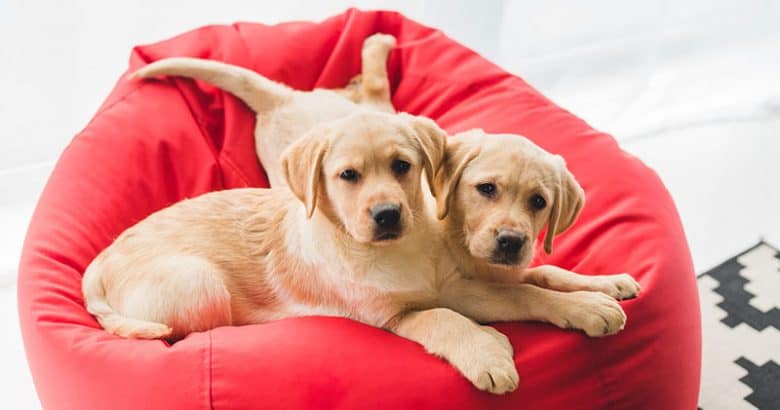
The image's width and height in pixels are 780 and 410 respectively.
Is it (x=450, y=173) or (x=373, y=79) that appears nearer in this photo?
(x=450, y=173)

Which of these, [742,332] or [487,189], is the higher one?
[487,189]

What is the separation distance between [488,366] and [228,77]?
1375mm

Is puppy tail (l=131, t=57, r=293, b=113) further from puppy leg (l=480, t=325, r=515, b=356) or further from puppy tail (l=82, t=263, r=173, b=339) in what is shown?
puppy leg (l=480, t=325, r=515, b=356)

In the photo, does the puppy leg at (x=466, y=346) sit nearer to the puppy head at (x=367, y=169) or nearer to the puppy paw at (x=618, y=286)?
the puppy head at (x=367, y=169)

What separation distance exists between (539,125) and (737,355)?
97 centimetres

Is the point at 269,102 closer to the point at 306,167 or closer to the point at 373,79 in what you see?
the point at 373,79

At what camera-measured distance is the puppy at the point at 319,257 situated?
70.7 inches

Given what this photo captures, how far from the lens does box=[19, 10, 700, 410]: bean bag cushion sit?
1775 millimetres

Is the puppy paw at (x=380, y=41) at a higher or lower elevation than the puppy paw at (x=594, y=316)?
higher

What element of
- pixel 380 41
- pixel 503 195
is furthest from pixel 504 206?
pixel 380 41

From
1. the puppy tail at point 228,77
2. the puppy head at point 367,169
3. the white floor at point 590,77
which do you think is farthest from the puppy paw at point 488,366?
the white floor at point 590,77

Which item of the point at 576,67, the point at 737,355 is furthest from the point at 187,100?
the point at 576,67

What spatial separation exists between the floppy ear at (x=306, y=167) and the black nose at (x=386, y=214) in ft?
0.55

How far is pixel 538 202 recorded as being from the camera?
187 centimetres
